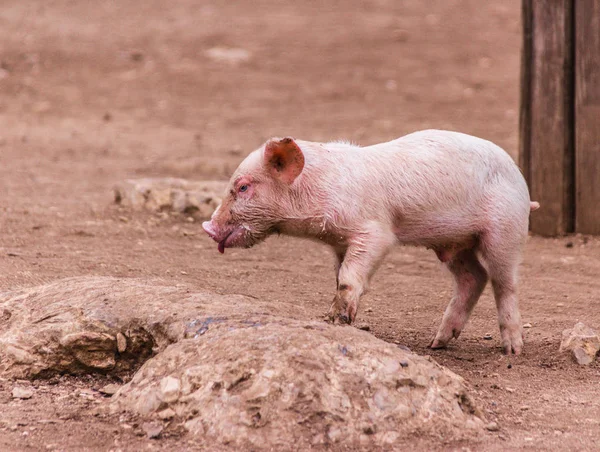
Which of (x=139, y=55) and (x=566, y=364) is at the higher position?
(x=139, y=55)

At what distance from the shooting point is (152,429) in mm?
4035

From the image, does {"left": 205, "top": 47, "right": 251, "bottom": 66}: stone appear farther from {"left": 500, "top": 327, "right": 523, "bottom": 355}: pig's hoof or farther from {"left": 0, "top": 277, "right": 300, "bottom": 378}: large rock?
{"left": 0, "top": 277, "right": 300, "bottom": 378}: large rock

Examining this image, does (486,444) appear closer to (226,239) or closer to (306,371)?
(306,371)

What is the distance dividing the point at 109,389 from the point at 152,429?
60 cm

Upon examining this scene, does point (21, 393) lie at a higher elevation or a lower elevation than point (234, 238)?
lower

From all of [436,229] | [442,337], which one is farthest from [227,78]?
[436,229]

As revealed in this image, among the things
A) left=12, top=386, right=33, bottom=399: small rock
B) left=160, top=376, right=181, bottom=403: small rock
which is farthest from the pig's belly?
left=12, top=386, right=33, bottom=399: small rock

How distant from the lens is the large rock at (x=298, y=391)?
3918mm

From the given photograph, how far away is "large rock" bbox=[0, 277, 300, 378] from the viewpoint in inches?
185

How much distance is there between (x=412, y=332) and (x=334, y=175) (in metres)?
1.29

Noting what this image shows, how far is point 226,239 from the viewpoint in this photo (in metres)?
5.25

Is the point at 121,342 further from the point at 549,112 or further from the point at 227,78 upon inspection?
the point at 227,78

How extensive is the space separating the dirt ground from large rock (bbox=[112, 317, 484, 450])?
0.47 feet

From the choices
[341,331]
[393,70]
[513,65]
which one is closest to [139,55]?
[393,70]
